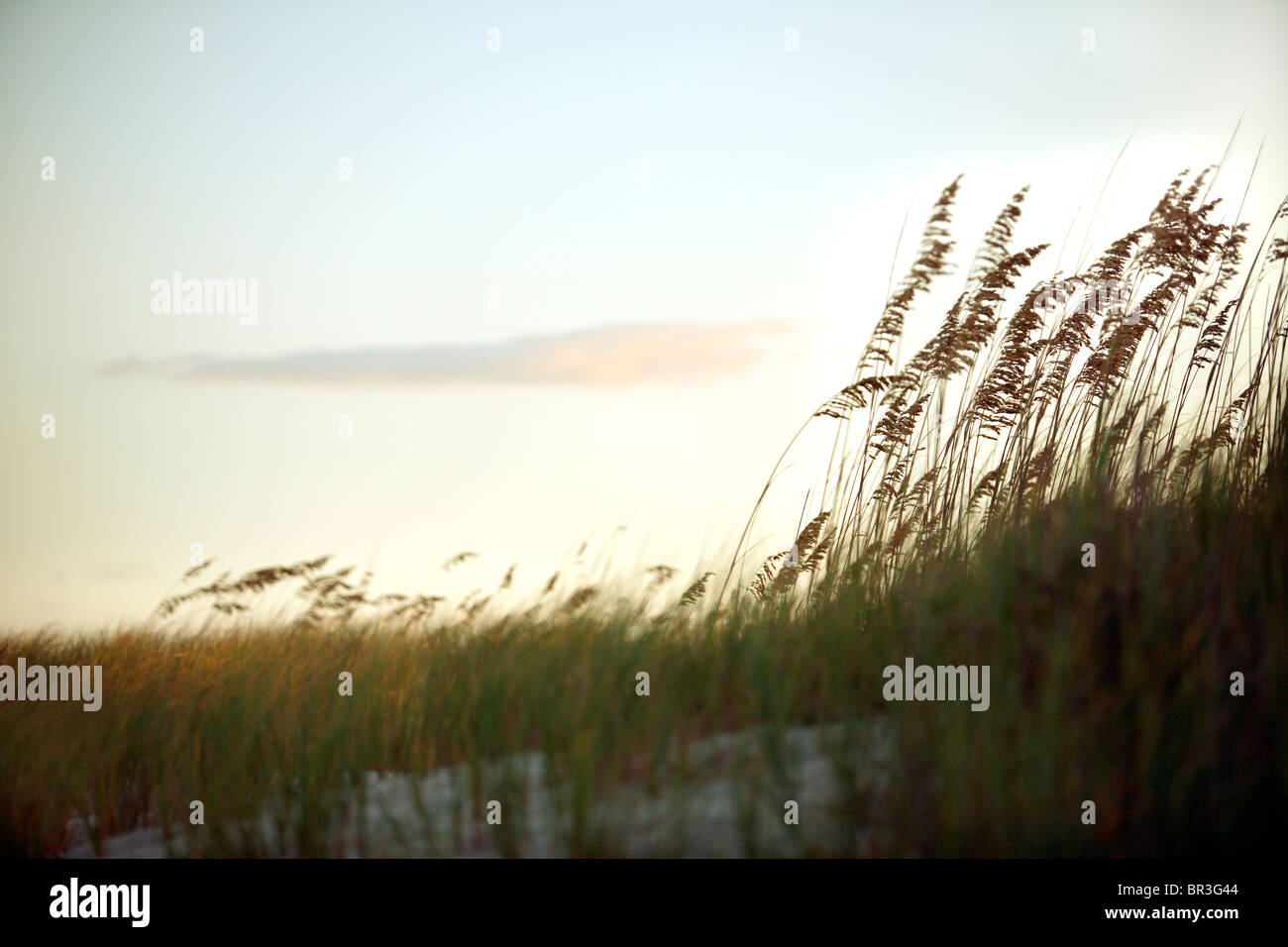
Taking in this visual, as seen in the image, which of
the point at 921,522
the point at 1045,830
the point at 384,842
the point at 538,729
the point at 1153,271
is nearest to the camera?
the point at 1045,830

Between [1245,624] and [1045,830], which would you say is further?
[1245,624]

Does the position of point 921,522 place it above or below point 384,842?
above

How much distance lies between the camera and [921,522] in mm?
4238

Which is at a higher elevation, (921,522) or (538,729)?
(921,522)

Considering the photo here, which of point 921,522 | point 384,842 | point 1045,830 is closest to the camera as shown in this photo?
point 1045,830

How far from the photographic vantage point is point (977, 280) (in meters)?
4.57

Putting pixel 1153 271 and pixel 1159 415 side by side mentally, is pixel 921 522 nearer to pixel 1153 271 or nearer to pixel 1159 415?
pixel 1159 415

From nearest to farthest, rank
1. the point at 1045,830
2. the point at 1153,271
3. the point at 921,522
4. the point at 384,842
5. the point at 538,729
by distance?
the point at 1045,830 → the point at 384,842 → the point at 538,729 → the point at 921,522 → the point at 1153,271

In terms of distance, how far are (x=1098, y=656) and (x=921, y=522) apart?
3.84 feet
